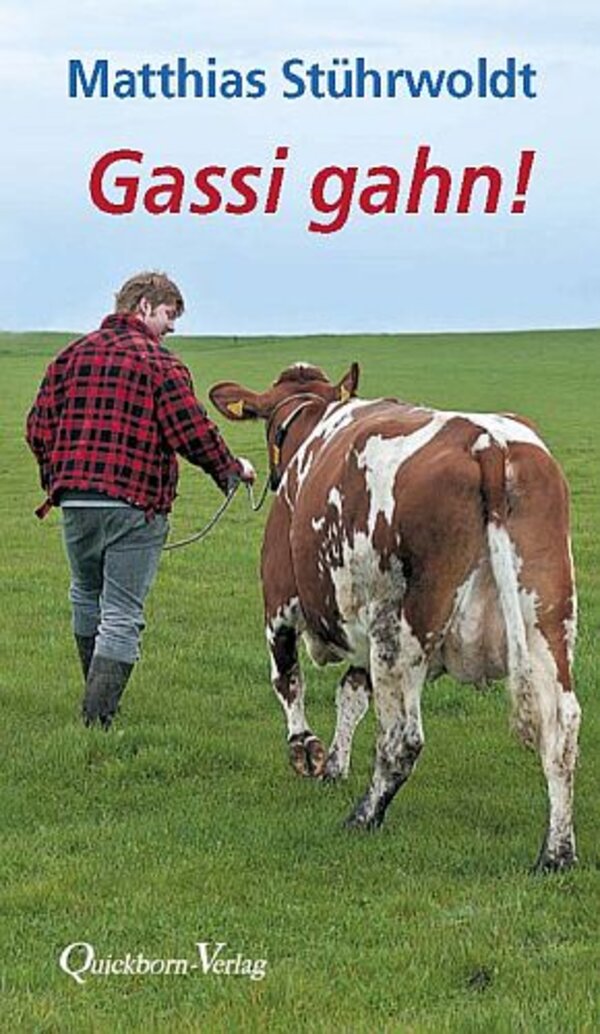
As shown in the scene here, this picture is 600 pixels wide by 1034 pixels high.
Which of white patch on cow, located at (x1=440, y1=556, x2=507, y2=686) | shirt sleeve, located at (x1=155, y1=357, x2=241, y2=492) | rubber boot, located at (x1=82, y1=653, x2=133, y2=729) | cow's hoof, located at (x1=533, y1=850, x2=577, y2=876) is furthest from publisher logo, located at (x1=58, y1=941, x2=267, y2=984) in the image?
shirt sleeve, located at (x1=155, y1=357, x2=241, y2=492)

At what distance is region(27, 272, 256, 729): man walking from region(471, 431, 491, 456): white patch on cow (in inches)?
100

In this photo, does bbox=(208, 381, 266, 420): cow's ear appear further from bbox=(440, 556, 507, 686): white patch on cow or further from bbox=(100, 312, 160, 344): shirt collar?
bbox=(440, 556, 507, 686): white patch on cow

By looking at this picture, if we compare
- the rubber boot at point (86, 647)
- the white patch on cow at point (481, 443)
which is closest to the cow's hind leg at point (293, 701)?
the rubber boot at point (86, 647)

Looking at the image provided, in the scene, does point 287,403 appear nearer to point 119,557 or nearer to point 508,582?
point 119,557

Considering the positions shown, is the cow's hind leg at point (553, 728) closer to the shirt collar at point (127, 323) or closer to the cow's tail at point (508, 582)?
the cow's tail at point (508, 582)

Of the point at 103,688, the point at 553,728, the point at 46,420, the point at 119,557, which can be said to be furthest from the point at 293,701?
the point at 553,728

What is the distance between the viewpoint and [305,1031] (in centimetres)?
491

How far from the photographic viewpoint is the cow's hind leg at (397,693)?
678 cm

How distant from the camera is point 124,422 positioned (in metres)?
8.81

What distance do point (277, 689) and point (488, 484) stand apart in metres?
2.45

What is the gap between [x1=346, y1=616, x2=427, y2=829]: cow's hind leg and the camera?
6777 millimetres

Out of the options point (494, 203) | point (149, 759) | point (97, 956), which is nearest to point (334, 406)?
point (149, 759)

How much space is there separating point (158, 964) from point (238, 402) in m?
→ 4.52

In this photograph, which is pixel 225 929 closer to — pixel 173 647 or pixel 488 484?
pixel 488 484
